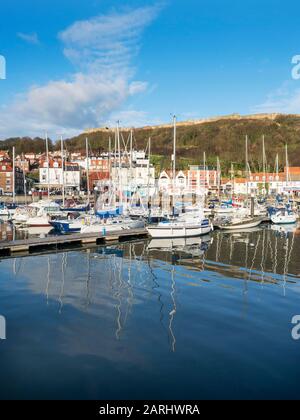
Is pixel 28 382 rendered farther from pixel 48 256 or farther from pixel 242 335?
pixel 48 256

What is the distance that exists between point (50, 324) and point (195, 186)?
85.5 m

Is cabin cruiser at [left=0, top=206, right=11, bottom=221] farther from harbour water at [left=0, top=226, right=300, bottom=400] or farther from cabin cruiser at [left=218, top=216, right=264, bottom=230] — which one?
harbour water at [left=0, top=226, right=300, bottom=400]

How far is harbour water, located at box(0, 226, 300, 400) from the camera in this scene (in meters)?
9.10

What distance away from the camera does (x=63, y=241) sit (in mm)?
28719

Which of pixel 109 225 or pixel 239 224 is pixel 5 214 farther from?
pixel 239 224

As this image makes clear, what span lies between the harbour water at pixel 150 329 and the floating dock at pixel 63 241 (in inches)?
131

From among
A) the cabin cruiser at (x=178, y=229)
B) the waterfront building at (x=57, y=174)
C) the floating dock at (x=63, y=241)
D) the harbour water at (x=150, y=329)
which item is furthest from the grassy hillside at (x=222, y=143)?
the harbour water at (x=150, y=329)

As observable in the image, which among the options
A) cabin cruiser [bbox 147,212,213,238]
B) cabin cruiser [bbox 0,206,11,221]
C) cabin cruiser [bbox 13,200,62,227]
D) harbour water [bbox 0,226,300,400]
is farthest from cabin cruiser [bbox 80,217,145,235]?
cabin cruiser [bbox 0,206,11,221]

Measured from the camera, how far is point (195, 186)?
96.6 meters

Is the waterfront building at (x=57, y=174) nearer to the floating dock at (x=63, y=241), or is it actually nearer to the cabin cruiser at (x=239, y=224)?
the cabin cruiser at (x=239, y=224)

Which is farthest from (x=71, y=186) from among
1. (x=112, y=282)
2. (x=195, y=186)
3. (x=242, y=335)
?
(x=242, y=335)

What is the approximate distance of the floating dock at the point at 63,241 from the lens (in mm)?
26203

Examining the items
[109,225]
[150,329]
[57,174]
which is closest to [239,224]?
[109,225]

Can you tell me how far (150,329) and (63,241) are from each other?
692 inches
